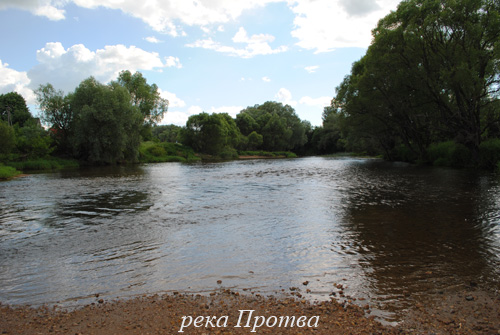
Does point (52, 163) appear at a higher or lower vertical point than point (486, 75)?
lower

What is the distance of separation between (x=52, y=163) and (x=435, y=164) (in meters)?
48.6

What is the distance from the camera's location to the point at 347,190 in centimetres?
1905

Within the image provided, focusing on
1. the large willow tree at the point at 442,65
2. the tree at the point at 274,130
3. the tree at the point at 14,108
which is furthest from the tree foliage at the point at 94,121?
the tree at the point at 274,130

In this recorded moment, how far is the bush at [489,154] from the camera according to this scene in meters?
27.5

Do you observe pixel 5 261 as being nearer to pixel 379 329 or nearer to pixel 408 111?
pixel 379 329

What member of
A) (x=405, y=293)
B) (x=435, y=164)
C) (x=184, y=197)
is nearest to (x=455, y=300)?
(x=405, y=293)

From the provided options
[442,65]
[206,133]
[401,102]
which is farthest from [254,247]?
[206,133]

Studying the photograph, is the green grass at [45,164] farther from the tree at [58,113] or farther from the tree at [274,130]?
the tree at [274,130]

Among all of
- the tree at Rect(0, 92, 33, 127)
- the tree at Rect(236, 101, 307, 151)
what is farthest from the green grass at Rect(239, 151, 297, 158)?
the tree at Rect(0, 92, 33, 127)

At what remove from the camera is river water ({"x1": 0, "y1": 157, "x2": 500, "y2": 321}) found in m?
5.79

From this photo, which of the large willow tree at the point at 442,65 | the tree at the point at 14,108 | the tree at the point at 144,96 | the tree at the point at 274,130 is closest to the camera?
the large willow tree at the point at 442,65

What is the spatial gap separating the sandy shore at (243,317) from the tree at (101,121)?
1801 inches

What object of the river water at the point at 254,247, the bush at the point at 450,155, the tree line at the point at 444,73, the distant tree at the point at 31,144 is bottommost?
the river water at the point at 254,247

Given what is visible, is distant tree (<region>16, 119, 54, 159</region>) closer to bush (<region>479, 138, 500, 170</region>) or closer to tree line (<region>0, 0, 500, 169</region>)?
tree line (<region>0, 0, 500, 169</region>)
